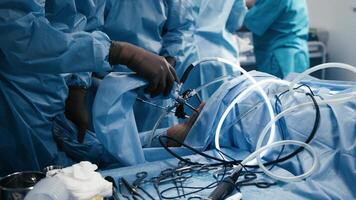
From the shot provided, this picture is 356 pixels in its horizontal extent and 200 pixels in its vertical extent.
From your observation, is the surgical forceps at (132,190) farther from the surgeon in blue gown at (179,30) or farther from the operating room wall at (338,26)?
the operating room wall at (338,26)

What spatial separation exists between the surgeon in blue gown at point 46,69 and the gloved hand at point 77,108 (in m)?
0.05

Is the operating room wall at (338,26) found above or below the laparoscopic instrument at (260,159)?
below

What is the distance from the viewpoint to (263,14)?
2.74m

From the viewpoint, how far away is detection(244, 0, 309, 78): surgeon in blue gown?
2729 mm

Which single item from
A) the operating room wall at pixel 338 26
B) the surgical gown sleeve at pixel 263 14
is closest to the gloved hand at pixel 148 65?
the surgical gown sleeve at pixel 263 14

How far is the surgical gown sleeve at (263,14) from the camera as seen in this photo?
269 cm

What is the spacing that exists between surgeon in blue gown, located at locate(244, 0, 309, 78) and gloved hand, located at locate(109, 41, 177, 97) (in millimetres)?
1701

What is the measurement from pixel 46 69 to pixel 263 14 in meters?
1.95

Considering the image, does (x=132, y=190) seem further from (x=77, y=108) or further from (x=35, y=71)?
(x=77, y=108)

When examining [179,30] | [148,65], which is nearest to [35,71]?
[148,65]

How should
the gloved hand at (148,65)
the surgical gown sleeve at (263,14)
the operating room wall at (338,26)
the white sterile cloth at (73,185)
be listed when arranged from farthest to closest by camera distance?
the operating room wall at (338,26), the surgical gown sleeve at (263,14), the gloved hand at (148,65), the white sterile cloth at (73,185)

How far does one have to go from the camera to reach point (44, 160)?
4.36ft

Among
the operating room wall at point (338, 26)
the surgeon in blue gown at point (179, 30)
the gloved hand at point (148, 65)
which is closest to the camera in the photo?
the gloved hand at point (148, 65)

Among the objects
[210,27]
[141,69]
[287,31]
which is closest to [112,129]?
[141,69]
